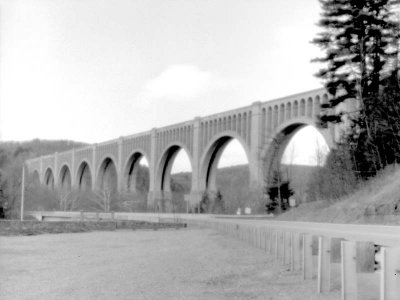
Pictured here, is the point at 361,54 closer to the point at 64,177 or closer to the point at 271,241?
the point at 271,241

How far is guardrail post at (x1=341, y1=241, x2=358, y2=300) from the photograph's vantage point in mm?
5777

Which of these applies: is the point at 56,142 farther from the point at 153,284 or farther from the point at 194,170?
the point at 153,284

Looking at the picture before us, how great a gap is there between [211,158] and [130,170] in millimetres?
23768

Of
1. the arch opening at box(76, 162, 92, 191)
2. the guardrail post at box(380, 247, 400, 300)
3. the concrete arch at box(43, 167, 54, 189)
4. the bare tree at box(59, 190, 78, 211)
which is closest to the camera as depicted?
the guardrail post at box(380, 247, 400, 300)

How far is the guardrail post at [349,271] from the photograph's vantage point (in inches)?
227

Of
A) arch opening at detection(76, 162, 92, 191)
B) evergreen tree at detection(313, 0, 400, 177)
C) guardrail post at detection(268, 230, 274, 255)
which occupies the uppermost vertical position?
evergreen tree at detection(313, 0, 400, 177)

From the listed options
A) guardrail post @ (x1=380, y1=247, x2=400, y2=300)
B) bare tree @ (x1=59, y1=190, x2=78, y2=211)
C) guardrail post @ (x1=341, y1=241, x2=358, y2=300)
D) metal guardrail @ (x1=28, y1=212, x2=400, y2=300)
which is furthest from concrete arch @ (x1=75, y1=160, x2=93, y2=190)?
guardrail post @ (x1=380, y1=247, x2=400, y2=300)

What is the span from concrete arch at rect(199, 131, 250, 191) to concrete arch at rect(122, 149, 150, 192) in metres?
16.3

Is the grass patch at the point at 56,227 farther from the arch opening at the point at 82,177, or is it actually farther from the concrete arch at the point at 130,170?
the arch opening at the point at 82,177

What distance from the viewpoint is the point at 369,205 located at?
1939 cm

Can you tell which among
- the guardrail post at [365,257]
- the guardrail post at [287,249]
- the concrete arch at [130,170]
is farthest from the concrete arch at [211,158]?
the guardrail post at [365,257]

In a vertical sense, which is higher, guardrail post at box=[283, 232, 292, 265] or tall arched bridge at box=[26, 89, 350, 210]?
tall arched bridge at box=[26, 89, 350, 210]

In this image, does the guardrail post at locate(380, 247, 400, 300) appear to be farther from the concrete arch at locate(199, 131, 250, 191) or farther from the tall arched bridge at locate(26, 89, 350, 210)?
the concrete arch at locate(199, 131, 250, 191)

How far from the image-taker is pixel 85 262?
1175 cm
